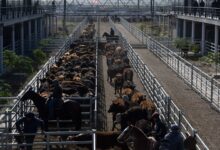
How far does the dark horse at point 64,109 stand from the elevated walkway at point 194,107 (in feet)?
12.4

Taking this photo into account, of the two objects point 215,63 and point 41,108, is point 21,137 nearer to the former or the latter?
point 41,108

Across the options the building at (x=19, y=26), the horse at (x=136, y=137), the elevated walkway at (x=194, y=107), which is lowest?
the elevated walkway at (x=194, y=107)

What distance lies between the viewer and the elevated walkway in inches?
686

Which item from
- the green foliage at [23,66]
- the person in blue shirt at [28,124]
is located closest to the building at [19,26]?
the green foliage at [23,66]

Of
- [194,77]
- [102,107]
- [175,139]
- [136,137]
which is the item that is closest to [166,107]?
[102,107]

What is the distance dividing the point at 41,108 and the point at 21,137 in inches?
74.5

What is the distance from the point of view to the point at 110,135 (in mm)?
13789

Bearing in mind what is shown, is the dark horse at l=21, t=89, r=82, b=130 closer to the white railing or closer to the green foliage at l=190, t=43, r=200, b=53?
the white railing

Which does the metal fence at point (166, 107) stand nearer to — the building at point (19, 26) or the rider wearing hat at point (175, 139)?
the rider wearing hat at point (175, 139)

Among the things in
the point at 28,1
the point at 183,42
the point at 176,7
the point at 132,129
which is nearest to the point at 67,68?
the point at 132,129

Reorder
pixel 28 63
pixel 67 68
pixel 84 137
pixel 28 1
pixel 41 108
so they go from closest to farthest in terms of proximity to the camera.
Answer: pixel 84 137 → pixel 41 108 → pixel 67 68 → pixel 28 63 → pixel 28 1

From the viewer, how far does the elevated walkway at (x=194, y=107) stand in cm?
1742

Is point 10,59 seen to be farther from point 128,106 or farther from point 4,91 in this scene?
point 128,106

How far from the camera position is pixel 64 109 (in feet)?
50.3
